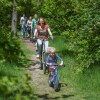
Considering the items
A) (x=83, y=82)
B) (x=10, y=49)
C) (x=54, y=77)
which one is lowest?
(x=83, y=82)

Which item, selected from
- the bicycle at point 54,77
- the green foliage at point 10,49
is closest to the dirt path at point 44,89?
the bicycle at point 54,77

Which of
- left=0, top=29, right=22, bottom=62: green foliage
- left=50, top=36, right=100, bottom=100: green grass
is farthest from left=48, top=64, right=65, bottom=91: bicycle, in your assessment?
left=0, top=29, right=22, bottom=62: green foliage

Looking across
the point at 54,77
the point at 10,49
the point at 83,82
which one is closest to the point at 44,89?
the point at 54,77

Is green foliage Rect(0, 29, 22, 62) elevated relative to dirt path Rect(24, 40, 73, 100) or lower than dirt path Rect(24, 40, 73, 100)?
elevated

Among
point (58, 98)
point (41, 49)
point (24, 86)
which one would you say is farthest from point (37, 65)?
point (24, 86)

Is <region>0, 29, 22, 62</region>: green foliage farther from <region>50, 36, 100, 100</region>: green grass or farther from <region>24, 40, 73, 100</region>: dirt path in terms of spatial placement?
<region>50, 36, 100, 100</region>: green grass

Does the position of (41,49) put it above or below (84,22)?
below

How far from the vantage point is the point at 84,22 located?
11727 mm

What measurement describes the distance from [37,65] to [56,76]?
13.6 feet

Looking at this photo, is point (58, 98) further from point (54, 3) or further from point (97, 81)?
point (54, 3)

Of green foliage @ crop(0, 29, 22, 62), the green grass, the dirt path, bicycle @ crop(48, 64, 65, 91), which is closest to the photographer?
green foliage @ crop(0, 29, 22, 62)

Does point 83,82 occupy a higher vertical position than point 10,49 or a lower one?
lower

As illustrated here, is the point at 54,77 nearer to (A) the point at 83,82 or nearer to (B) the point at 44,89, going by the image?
(B) the point at 44,89

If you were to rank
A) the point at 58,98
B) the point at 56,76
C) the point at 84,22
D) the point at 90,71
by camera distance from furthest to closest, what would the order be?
the point at 84,22 → the point at 90,71 → the point at 56,76 → the point at 58,98
